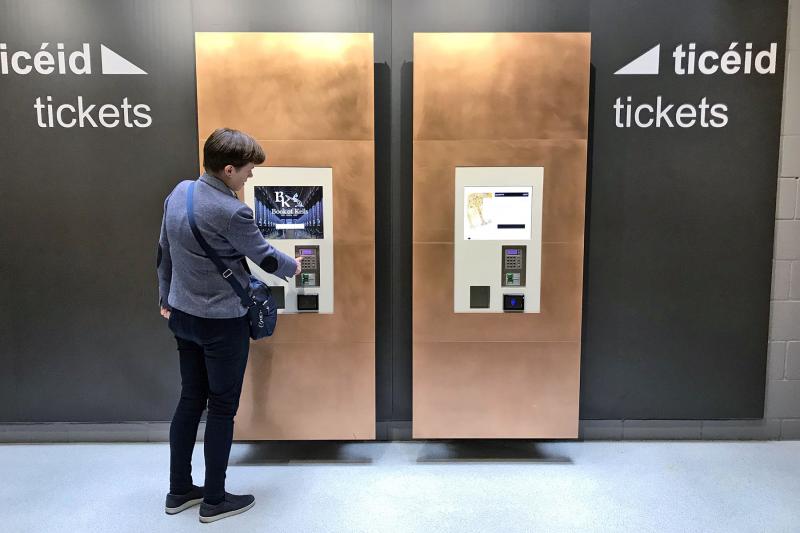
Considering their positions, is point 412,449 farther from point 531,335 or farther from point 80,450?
point 80,450

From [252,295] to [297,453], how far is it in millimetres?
1341

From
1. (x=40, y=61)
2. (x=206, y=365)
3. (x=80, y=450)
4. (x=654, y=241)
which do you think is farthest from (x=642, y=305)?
(x=40, y=61)

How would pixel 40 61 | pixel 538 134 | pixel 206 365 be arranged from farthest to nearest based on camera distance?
1. pixel 40 61
2. pixel 538 134
3. pixel 206 365

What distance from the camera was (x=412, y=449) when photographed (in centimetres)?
366

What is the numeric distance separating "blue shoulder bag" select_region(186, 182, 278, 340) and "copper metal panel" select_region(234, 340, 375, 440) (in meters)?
0.59

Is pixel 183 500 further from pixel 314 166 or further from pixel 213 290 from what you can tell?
pixel 314 166

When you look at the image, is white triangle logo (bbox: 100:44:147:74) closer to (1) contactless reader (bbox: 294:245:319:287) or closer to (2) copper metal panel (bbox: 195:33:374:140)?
(2) copper metal panel (bbox: 195:33:374:140)

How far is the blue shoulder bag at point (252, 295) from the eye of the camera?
259 cm

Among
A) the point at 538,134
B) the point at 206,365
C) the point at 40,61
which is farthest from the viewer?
the point at 40,61

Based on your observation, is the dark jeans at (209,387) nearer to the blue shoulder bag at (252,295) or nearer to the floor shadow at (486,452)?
the blue shoulder bag at (252,295)

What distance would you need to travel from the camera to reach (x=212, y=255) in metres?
2.61

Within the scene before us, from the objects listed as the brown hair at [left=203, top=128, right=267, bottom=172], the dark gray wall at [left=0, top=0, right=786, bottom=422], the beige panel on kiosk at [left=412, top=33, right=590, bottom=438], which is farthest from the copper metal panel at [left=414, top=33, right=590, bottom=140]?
the brown hair at [left=203, top=128, right=267, bottom=172]

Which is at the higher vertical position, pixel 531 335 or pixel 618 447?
pixel 531 335

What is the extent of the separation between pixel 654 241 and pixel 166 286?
9.56 feet
